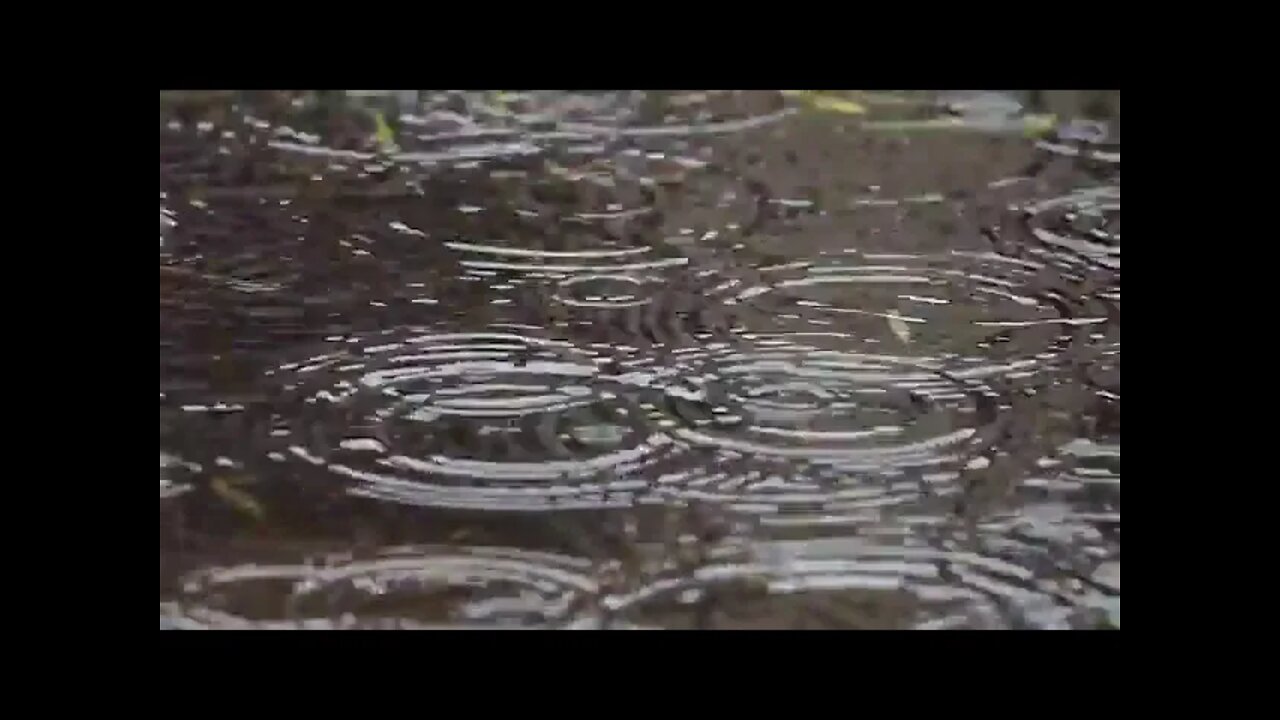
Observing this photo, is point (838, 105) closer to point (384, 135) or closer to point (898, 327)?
point (898, 327)

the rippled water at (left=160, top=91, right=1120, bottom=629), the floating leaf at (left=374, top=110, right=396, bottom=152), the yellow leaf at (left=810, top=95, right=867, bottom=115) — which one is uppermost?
the yellow leaf at (left=810, top=95, right=867, bottom=115)

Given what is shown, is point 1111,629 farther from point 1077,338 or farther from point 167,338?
point 167,338

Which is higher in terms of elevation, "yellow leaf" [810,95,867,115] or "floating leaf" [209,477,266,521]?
"yellow leaf" [810,95,867,115]

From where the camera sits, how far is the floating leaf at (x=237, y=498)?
2.44 feet

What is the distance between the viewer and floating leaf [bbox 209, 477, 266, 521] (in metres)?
0.74

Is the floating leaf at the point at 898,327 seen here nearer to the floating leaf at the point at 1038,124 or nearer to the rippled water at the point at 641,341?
the rippled water at the point at 641,341

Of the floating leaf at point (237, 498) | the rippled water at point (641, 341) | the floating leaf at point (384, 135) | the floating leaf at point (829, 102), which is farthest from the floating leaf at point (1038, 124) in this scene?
the floating leaf at point (237, 498)

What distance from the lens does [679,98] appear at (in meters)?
0.77

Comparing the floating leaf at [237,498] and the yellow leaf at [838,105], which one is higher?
the yellow leaf at [838,105]

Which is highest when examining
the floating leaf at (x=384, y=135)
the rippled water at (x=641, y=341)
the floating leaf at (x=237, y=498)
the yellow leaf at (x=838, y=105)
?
the yellow leaf at (x=838, y=105)

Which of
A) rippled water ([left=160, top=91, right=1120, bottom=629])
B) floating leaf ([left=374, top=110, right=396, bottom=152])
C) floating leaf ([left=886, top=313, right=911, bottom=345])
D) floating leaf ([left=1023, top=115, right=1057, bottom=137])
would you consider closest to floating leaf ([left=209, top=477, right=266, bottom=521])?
rippled water ([left=160, top=91, right=1120, bottom=629])

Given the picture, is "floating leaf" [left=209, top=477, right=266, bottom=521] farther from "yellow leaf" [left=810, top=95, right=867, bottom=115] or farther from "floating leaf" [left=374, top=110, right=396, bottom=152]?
"yellow leaf" [left=810, top=95, right=867, bottom=115]

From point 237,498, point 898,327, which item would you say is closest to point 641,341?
point 898,327

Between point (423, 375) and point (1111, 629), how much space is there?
544 mm
